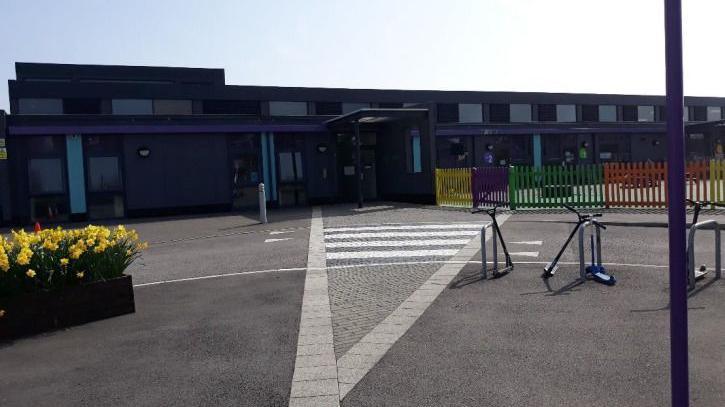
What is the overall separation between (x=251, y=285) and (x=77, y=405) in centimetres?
437

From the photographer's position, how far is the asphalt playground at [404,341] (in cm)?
443

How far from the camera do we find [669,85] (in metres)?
2.39

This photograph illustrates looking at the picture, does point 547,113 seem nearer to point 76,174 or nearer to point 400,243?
point 76,174

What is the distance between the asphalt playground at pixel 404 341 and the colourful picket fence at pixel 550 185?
28.4 ft

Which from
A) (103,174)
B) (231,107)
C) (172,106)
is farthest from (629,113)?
(103,174)

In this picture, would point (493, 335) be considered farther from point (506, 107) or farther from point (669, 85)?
point (506, 107)

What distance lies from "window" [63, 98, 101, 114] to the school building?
0.21ft

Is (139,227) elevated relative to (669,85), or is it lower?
lower

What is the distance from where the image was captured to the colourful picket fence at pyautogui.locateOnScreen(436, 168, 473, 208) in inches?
818

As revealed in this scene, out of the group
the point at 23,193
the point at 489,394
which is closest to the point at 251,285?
the point at 489,394

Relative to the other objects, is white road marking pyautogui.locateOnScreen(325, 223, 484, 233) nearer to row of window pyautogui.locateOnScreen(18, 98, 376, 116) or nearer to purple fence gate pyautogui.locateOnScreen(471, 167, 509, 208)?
purple fence gate pyautogui.locateOnScreen(471, 167, 509, 208)

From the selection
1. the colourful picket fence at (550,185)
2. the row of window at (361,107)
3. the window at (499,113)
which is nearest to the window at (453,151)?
the row of window at (361,107)

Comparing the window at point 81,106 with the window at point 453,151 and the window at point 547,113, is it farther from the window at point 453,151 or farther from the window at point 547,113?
the window at point 547,113

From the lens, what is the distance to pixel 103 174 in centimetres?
2344
